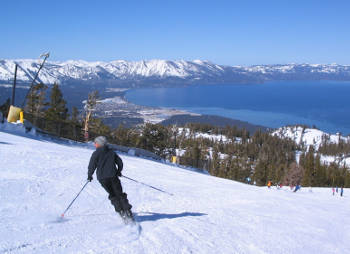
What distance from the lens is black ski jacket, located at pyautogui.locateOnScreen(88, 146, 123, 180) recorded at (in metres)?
5.62

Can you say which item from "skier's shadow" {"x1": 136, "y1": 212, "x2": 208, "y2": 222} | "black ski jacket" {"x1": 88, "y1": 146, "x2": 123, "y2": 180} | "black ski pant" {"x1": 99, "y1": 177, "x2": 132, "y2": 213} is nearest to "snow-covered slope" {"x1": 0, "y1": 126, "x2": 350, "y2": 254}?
"skier's shadow" {"x1": 136, "y1": 212, "x2": 208, "y2": 222}

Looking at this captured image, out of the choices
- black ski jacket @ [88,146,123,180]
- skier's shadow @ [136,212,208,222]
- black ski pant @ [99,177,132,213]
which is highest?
black ski jacket @ [88,146,123,180]

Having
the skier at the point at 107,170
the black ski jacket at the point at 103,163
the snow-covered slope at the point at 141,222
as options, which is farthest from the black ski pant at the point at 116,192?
the snow-covered slope at the point at 141,222

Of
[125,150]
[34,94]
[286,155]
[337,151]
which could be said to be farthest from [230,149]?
[125,150]

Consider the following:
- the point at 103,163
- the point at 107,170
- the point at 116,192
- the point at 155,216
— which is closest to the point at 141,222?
the point at 155,216

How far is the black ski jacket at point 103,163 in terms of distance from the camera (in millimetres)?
5625

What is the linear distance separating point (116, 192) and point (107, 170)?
18.1 inches

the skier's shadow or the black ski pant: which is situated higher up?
the black ski pant

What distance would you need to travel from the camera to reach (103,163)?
568 cm

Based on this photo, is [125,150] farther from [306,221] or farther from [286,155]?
[286,155]

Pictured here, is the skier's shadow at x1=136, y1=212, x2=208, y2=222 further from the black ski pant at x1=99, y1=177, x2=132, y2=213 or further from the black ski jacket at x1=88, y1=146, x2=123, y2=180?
the black ski jacket at x1=88, y1=146, x2=123, y2=180

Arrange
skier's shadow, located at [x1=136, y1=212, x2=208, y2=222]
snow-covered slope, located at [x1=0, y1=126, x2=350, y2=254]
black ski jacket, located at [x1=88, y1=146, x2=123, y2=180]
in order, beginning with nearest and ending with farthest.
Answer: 1. snow-covered slope, located at [x1=0, y1=126, x2=350, y2=254]
2. black ski jacket, located at [x1=88, y1=146, x2=123, y2=180]
3. skier's shadow, located at [x1=136, y1=212, x2=208, y2=222]

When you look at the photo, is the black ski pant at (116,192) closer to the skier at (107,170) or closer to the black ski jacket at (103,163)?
the skier at (107,170)

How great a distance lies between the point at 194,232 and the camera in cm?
599
